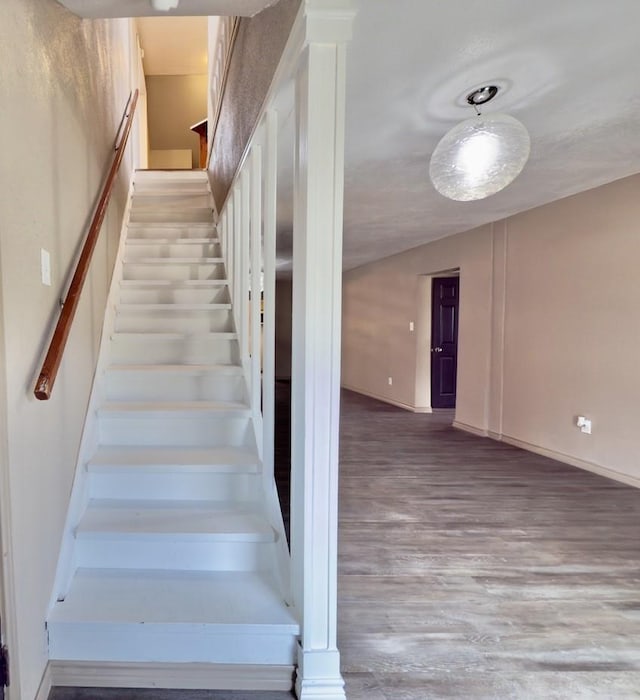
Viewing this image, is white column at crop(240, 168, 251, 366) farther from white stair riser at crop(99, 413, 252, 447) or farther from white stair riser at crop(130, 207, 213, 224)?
white stair riser at crop(130, 207, 213, 224)

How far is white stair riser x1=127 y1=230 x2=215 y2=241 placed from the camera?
164 inches

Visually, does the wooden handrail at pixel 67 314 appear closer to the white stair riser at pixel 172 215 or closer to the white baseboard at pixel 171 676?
the white baseboard at pixel 171 676

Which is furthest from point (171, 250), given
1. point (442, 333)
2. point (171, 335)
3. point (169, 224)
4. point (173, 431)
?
point (442, 333)

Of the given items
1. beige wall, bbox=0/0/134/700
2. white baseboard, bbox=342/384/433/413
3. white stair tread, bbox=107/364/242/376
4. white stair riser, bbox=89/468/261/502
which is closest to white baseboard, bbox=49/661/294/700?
beige wall, bbox=0/0/134/700

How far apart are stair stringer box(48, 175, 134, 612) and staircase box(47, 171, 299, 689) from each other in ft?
0.04

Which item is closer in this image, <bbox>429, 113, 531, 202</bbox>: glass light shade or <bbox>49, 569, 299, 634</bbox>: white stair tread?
<bbox>49, 569, 299, 634</bbox>: white stair tread

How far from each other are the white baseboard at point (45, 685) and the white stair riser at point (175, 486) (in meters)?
0.73

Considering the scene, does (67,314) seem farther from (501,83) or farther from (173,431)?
(501,83)

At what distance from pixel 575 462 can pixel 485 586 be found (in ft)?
7.41

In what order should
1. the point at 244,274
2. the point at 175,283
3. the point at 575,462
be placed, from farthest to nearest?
the point at 575,462, the point at 175,283, the point at 244,274

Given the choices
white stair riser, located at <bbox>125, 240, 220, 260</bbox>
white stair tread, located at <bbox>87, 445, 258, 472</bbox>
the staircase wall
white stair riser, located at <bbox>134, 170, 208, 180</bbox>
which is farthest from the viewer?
white stair riser, located at <bbox>134, 170, 208, 180</bbox>

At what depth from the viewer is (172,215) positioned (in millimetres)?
4797

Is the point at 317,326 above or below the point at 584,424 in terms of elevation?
above

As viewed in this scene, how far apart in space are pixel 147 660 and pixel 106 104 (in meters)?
3.20
